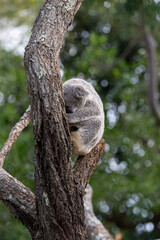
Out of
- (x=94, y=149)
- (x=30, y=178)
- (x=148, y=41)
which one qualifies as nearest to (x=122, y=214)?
(x=30, y=178)

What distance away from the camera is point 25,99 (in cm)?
936

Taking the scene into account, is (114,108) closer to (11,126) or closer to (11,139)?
(11,126)

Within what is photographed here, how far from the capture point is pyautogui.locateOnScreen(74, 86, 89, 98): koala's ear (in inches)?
178

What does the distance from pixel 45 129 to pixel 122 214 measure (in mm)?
7021

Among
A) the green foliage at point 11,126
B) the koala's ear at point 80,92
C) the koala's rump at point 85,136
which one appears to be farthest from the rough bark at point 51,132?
the green foliage at point 11,126

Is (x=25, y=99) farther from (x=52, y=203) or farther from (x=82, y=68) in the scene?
(x=52, y=203)

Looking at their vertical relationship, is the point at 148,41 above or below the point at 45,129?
below

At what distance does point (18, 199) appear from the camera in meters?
3.79

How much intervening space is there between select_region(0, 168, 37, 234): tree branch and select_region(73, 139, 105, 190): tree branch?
430 millimetres

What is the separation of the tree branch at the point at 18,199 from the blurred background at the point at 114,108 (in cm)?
369

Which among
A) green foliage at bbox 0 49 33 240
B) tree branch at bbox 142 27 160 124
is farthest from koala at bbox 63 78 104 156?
tree branch at bbox 142 27 160 124

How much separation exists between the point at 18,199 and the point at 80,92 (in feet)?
4.26

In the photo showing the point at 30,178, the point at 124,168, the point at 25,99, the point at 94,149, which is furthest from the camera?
the point at 124,168

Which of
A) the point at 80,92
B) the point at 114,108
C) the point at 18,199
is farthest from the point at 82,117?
the point at 114,108
